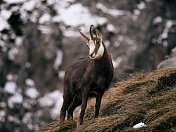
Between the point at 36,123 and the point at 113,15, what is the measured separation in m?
6.03

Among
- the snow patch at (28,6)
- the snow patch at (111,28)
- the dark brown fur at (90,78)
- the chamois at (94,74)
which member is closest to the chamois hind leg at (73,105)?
the dark brown fur at (90,78)

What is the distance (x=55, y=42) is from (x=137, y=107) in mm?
11814

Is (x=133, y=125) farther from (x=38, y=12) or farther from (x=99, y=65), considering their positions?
(x=38, y=12)

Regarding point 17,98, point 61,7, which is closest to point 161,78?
point 17,98

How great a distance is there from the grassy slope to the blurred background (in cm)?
763

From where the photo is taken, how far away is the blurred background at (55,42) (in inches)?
736

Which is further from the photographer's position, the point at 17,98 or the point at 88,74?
the point at 17,98

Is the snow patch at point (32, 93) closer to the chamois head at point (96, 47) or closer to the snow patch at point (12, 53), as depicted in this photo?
the snow patch at point (12, 53)

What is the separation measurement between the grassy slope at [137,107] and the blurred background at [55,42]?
7.63 meters

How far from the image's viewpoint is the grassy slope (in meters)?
7.31

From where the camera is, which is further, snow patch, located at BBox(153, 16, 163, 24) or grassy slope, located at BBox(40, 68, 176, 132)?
snow patch, located at BBox(153, 16, 163, 24)

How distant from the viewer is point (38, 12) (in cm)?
2105

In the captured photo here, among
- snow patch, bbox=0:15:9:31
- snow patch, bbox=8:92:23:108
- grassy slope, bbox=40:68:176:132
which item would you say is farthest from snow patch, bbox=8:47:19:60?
grassy slope, bbox=40:68:176:132

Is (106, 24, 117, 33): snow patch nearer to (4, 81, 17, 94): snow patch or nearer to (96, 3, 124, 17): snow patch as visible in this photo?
(96, 3, 124, 17): snow patch
